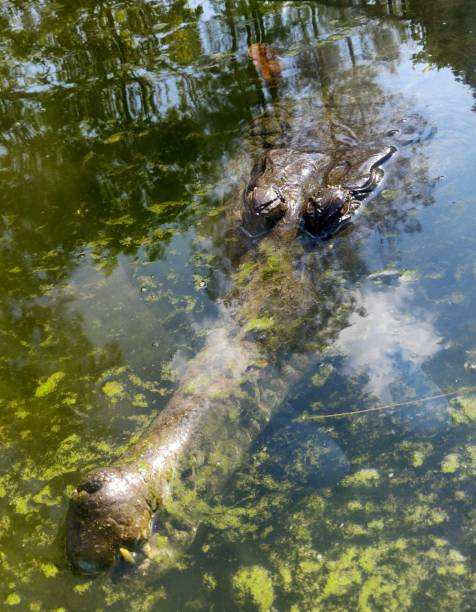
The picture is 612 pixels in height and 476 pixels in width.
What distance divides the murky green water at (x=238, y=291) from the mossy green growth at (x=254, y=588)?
10mm

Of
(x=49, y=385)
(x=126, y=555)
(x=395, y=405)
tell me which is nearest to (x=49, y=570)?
(x=126, y=555)

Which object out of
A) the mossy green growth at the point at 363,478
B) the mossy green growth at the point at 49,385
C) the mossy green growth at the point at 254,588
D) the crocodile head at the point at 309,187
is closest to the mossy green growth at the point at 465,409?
the mossy green growth at the point at 363,478

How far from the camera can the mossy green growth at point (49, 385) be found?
434 centimetres

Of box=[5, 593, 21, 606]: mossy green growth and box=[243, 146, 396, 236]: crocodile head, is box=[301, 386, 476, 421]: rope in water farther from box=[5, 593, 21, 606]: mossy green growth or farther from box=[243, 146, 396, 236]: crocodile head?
box=[5, 593, 21, 606]: mossy green growth

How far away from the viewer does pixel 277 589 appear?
9.87 feet

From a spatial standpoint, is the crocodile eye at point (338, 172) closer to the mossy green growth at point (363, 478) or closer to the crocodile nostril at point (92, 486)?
the mossy green growth at point (363, 478)

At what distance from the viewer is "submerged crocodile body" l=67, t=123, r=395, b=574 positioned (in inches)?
115

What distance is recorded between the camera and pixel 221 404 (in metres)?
3.58

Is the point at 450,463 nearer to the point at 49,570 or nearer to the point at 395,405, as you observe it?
the point at 395,405

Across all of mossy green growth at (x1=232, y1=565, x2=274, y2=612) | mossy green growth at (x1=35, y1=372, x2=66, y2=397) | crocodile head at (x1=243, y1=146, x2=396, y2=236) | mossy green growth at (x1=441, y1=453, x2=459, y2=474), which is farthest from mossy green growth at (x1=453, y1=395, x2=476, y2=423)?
mossy green growth at (x1=35, y1=372, x2=66, y2=397)

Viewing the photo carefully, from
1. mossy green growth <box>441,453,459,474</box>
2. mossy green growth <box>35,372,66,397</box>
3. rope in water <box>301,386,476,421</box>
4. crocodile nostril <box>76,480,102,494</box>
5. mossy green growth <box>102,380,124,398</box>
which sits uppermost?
crocodile nostril <box>76,480,102,494</box>

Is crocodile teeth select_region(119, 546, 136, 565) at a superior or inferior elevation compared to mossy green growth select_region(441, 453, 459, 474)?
superior

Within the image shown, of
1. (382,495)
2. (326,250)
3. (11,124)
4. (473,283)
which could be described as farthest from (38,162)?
(382,495)

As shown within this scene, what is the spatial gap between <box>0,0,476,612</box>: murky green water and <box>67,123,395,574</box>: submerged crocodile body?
0.41ft
